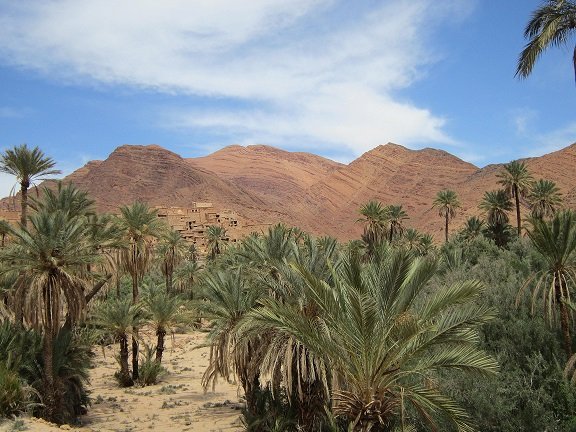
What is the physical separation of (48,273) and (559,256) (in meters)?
14.5

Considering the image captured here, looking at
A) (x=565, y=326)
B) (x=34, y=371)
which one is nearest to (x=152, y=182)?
(x=34, y=371)

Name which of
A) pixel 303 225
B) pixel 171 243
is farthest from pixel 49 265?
pixel 303 225

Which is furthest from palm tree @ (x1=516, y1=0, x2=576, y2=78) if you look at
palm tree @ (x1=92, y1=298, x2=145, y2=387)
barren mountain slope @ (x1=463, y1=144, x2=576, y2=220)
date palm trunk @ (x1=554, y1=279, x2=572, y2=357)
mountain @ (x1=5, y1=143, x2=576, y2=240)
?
mountain @ (x1=5, y1=143, x2=576, y2=240)

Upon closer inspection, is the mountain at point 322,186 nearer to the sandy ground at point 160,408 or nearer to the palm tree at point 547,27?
the sandy ground at point 160,408

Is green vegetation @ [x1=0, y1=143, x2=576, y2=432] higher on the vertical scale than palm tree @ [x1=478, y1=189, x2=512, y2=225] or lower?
lower

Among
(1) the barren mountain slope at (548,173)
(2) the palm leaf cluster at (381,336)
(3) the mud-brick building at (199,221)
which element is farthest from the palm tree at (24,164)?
(1) the barren mountain slope at (548,173)

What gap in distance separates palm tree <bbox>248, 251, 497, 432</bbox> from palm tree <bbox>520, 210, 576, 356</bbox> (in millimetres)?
4159

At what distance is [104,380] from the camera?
90.2 ft

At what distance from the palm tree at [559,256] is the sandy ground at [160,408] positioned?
10.7 m

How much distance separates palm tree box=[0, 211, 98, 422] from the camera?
15242 millimetres

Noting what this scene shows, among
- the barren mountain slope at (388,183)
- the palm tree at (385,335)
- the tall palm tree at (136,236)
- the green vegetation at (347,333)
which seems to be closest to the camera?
the palm tree at (385,335)

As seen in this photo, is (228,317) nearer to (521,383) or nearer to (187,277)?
(521,383)

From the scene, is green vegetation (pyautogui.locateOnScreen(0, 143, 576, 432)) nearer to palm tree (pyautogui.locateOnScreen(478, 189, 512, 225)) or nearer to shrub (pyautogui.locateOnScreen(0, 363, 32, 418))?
shrub (pyautogui.locateOnScreen(0, 363, 32, 418))

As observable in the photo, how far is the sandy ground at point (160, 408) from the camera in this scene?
17.5 metres
